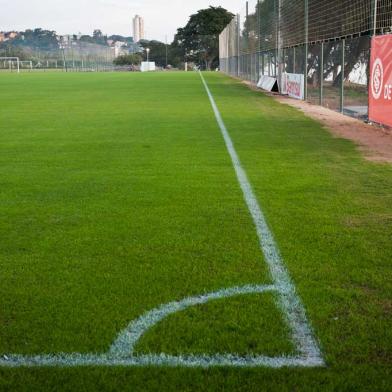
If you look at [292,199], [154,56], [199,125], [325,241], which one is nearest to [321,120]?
[199,125]

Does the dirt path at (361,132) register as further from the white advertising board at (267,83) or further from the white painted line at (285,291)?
the white advertising board at (267,83)

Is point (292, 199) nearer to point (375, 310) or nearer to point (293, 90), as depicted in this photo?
point (375, 310)

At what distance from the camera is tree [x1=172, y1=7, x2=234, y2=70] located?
384ft

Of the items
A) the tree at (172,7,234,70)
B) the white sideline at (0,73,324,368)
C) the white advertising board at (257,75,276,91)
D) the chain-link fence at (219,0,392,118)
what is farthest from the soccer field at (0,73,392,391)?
the tree at (172,7,234,70)

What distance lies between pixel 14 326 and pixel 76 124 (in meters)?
11.7

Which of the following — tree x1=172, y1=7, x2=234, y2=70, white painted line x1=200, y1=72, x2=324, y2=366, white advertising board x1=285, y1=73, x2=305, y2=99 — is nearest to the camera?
white painted line x1=200, y1=72, x2=324, y2=366

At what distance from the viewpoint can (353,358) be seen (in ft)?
10.7

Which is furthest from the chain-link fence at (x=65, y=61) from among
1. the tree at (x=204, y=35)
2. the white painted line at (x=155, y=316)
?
the white painted line at (x=155, y=316)

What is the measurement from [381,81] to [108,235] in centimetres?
934

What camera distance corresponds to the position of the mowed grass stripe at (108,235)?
12.7ft

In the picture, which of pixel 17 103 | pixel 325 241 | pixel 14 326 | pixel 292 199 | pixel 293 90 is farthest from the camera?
pixel 293 90

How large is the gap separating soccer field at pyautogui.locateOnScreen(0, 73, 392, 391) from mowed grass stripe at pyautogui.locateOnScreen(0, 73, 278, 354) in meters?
0.02

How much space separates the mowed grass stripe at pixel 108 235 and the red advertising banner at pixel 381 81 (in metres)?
3.69

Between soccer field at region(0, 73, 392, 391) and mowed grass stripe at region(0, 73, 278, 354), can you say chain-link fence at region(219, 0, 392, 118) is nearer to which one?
mowed grass stripe at region(0, 73, 278, 354)
